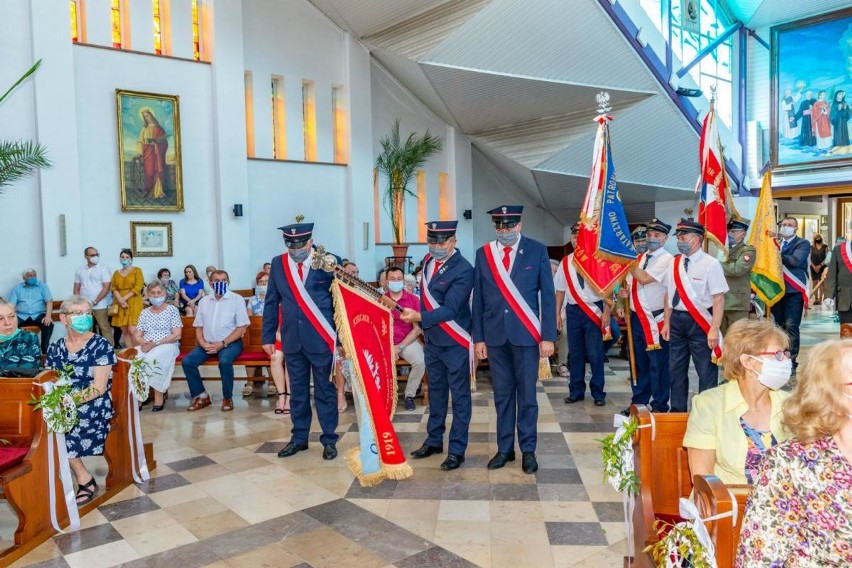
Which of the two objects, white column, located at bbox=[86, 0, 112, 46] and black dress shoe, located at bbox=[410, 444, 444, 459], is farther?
white column, located at bbox=[86, 0, 112, 46]

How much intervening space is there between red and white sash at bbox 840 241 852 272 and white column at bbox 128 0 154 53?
10650mm

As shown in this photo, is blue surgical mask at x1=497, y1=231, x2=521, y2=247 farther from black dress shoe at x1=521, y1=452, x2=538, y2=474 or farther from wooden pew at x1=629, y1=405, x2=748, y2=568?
wooden pew at x1=629, y1=405, x2=748, y2=568

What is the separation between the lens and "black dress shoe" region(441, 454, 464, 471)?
14.0 ft

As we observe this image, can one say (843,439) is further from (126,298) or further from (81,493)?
(126,298)

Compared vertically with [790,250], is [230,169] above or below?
above

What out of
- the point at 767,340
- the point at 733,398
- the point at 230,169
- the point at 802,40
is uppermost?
the point at 802,40

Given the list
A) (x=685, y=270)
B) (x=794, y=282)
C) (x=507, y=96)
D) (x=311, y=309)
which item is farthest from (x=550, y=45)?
(x=311, y=309)

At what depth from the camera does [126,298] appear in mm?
9445

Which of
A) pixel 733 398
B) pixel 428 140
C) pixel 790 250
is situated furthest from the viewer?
pixel 428 140

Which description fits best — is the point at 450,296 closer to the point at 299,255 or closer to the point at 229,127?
the point at 299,255

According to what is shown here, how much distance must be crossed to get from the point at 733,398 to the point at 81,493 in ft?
12.1

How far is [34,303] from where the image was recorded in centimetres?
891

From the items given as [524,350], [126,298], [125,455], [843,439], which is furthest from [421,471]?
[126,298]

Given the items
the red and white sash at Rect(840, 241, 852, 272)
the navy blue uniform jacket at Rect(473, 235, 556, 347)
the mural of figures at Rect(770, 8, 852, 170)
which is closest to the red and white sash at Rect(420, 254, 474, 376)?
the navy blue uniform jacket at Rect(473, 235, 556, 347)
